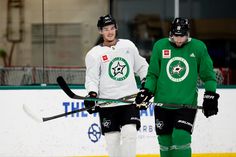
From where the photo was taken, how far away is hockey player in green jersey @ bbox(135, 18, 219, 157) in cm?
478

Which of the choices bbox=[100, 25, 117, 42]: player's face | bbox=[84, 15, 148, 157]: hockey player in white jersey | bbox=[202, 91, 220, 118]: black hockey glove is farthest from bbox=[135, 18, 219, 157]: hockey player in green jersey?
bbox=[100, 25, 117, 42]: player's face

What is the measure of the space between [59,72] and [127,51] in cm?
207

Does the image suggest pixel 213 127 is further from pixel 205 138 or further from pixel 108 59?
pixel 108 59

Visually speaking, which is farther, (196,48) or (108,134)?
(108,134)

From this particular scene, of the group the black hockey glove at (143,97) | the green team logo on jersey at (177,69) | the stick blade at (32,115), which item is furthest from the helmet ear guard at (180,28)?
the stick blade at (32,115)

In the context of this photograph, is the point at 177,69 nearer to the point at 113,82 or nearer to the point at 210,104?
the point at 210,104

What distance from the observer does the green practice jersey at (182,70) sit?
15.8 feet

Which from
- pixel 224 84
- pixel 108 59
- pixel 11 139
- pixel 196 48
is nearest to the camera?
pixel 196 48

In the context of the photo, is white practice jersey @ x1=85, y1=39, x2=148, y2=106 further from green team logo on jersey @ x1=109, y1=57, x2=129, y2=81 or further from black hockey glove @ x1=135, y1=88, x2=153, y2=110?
black hockey glove @ x1=135, y1=88, x2=153, y2=110

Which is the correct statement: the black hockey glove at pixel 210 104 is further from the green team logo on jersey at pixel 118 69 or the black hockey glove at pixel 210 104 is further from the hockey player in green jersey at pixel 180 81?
the green team logo on jersey at pixel 118 69

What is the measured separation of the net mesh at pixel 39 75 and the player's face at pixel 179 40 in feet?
6.94

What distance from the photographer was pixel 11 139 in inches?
256

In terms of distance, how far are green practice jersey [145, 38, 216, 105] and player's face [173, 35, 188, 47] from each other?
30mm

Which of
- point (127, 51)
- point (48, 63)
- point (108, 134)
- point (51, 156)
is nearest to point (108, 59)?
point (127, 51)
